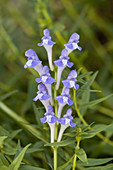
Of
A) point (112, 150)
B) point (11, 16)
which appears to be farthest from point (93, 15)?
point (112, 150)

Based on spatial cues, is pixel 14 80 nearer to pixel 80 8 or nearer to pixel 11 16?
pixel 11 16

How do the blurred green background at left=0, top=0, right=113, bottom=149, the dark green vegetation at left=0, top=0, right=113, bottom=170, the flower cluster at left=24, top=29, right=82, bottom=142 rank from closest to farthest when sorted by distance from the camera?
the flower cluster at left=24, top=29, right=82, bottom=142, the dark green vegetation at left=0, top=0, right=113, bottom=170, the blurred green background at left=0, top=0, right=113, bottom=149

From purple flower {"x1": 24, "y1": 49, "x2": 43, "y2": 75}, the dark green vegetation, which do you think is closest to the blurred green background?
the dark green vegetation

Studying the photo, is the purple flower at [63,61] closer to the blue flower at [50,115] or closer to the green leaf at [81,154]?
the blue flower at [50,115]

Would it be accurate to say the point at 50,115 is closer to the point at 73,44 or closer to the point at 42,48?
the point at 73,44

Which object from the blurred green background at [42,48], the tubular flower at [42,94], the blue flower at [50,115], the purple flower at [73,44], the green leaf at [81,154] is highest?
the blurred green background at [42,48]

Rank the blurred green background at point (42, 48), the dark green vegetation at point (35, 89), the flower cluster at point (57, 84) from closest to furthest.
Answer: the flower cluster at point (57, 84)
the dark green vegetation at point (35, 89)
the blurred green background at point (42, 48)

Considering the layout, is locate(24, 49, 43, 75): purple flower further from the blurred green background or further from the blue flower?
the blurred green background

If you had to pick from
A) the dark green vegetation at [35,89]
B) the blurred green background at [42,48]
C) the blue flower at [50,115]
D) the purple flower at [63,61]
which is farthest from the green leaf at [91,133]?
the blurred green background at [42,48]
